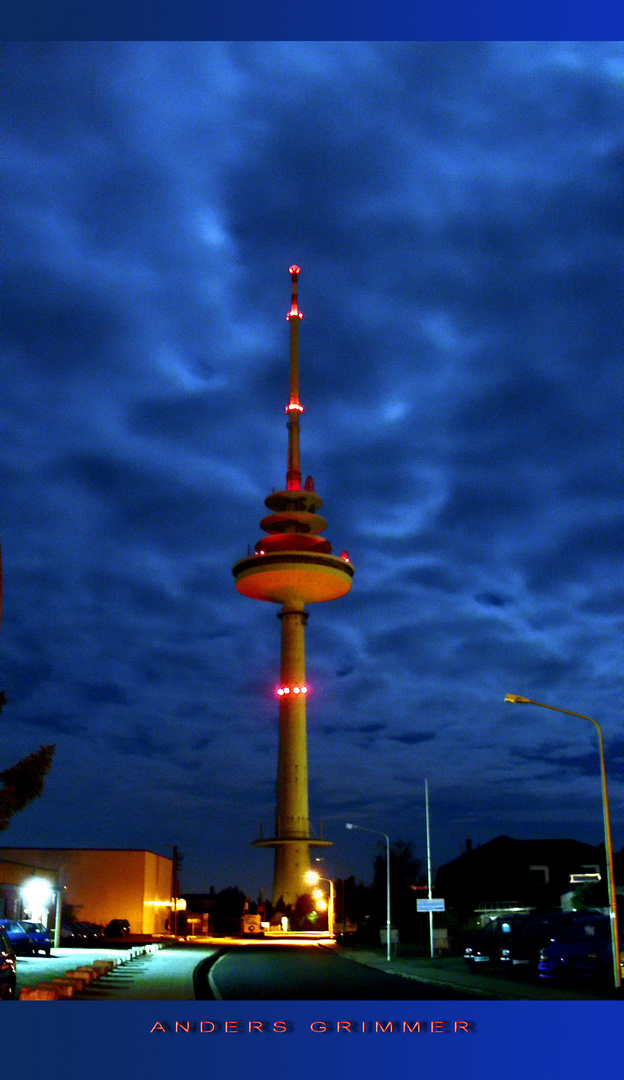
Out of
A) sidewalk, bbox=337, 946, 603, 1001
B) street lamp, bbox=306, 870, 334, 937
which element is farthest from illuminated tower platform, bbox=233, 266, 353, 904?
sidewalk, bbox=337, 946, 603, 1001

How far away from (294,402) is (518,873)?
7022 cm

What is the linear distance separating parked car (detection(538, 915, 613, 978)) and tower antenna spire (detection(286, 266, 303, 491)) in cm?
10497

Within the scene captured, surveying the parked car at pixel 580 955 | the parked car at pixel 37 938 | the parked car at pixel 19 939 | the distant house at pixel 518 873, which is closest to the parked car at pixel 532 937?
the parked car at pixel 580 955

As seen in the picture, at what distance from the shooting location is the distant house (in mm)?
80812

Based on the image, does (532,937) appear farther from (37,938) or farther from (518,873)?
(518,873)

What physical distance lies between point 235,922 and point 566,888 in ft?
116

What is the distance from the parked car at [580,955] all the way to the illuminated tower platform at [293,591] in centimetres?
8739

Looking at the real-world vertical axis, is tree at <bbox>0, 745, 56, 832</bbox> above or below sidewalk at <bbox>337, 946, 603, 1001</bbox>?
above

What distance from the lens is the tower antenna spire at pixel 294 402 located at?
5438 inches

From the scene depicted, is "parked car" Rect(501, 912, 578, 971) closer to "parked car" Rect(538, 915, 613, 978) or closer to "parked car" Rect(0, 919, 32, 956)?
"parked car" Rect(538, 915, 613, 978)

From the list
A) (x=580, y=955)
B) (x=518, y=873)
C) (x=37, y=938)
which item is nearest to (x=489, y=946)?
(x=580, y=955)

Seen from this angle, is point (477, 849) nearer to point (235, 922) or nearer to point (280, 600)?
point (235, 922)

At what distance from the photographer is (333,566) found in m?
128
